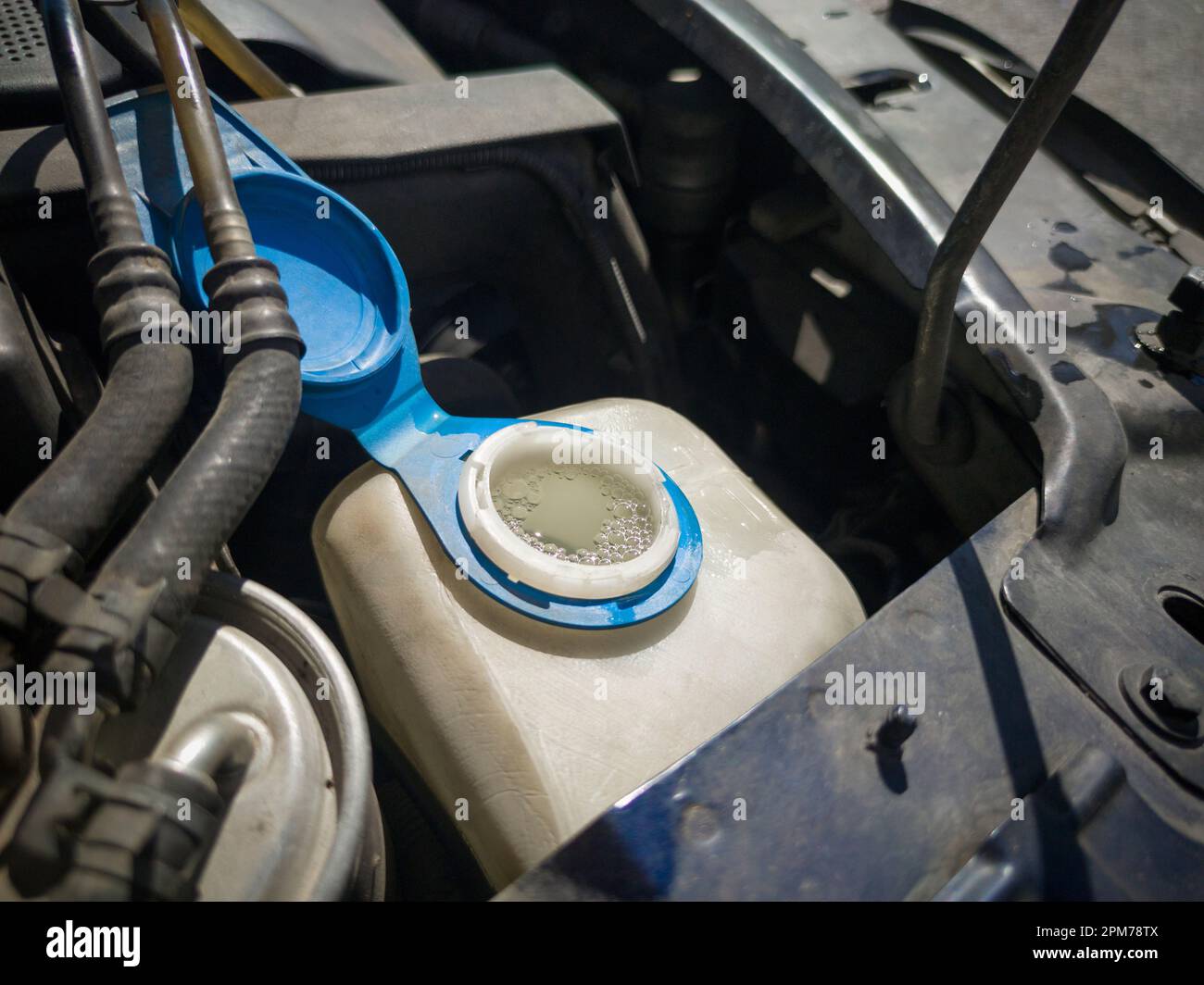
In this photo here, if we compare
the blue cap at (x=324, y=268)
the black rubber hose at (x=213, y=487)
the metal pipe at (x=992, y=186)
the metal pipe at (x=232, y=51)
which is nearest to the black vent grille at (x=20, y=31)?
the metal pipe at (x=232, y=51)

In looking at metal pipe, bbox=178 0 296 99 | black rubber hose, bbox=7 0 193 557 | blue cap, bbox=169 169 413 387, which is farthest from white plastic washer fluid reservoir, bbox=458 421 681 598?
metal pipe, bbox=178 0 296 99

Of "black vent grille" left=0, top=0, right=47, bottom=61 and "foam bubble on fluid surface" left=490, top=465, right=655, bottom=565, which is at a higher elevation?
"black vent grille" left=0, top=0, right=47, bottom=61

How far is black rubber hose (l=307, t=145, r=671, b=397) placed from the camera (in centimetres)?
107

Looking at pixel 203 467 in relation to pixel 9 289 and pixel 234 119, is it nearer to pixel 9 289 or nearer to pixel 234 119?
pixel 9 289


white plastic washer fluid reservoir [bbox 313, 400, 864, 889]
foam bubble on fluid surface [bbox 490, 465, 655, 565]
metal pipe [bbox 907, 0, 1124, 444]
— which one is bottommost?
white plastic washer fluid reservoir [bbox 313, 400, 864, 889]

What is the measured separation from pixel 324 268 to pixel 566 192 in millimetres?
406

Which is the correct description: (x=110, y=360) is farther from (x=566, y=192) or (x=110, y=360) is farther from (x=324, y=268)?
(x=566, y=192)

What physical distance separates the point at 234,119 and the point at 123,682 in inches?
28.4

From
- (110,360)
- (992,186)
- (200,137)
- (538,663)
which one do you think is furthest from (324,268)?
(992,186)

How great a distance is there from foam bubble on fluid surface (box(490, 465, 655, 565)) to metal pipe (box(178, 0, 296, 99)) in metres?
0.67

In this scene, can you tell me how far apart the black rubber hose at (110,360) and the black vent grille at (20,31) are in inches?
7.1

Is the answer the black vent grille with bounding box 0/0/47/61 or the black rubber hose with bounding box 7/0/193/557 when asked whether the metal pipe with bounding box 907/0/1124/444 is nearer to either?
the black rubber hose with bounding box 7/0/193/557

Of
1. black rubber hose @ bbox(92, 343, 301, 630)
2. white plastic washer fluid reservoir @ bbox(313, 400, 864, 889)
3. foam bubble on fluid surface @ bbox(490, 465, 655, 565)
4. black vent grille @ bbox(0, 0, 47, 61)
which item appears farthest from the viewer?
black vent grille @ bbox(0, 0, 47, 61)
